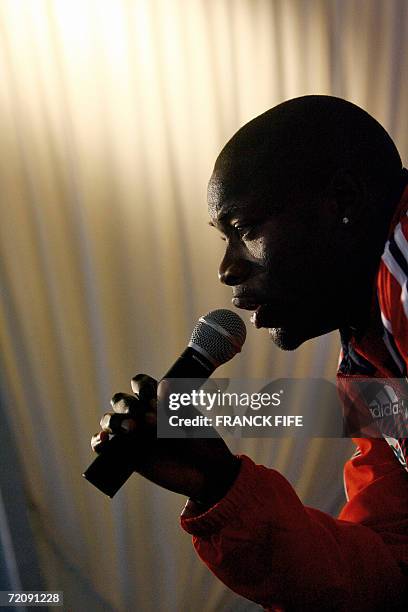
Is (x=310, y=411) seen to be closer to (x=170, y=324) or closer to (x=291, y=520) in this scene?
(x=170, y=324)

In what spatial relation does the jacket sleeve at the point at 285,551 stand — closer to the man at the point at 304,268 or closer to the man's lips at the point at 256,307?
the man at the point at 304,268

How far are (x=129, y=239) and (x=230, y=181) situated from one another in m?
1.19

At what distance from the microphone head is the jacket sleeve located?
125 mm

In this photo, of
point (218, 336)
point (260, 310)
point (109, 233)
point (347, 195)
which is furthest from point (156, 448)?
point (109, 233)

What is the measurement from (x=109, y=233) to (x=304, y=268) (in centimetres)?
124

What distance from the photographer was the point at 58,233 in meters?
2.10

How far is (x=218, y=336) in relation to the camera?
2.96 ft

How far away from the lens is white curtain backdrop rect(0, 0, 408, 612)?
2084 mm

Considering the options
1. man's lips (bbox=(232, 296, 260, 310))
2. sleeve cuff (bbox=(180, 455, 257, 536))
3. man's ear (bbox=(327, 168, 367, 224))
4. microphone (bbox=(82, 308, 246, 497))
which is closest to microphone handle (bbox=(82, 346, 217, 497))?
microphone (bbox=(82, 308, 246, 497))

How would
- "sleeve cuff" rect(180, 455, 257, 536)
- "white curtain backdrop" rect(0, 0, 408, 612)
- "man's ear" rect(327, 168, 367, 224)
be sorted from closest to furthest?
"sleeve cuff" rect(180, 455, 257, 536)
"man's ear" rect(327, 168, 367, 224)
"white curtain backdrop" rect(0, 0, 408, 612)

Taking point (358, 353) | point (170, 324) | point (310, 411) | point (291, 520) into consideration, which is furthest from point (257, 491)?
point (310, 411)

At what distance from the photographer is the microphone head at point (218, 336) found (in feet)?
2.89

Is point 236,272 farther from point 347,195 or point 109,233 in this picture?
point 109,233

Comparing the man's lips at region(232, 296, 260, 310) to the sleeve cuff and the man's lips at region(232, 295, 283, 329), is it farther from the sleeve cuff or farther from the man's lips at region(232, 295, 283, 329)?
the sleeve cuff
